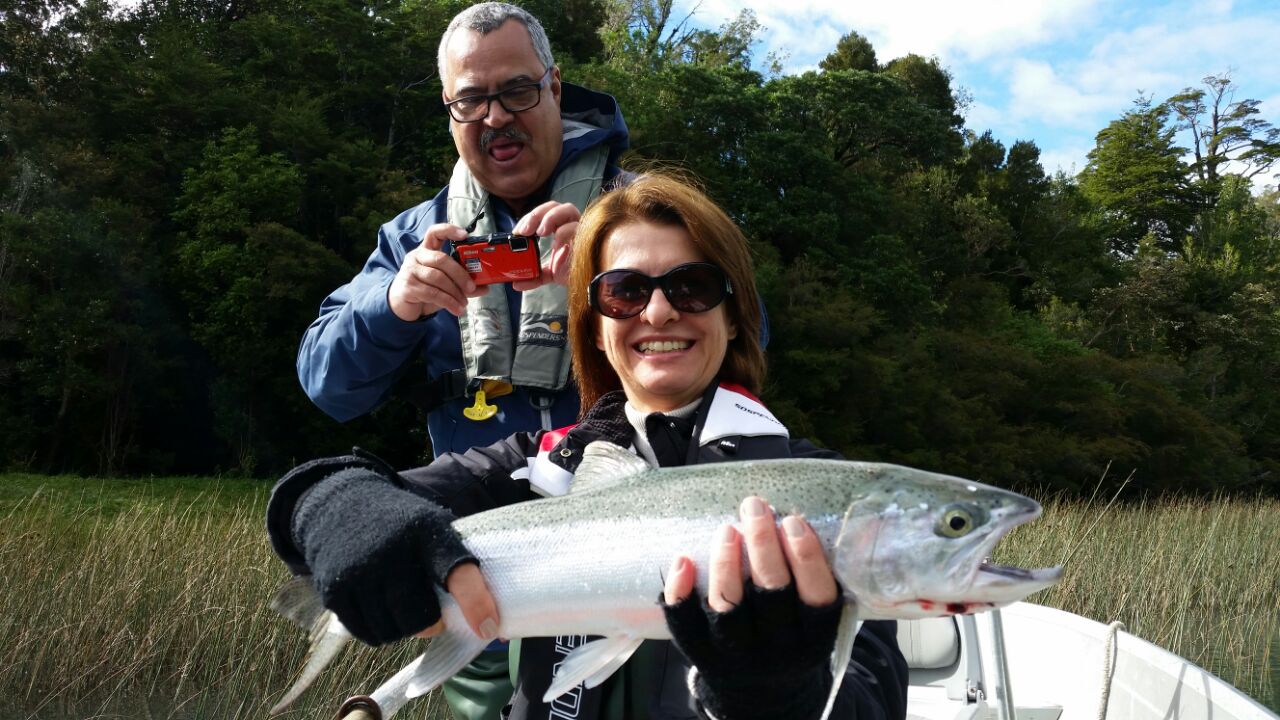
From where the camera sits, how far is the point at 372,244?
2419cm

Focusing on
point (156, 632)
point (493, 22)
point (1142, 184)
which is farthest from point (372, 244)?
point (1142, 184)

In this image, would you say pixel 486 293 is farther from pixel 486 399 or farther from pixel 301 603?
pixel 301 603

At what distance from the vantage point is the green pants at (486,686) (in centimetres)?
319

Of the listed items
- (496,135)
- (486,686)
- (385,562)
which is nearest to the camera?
(385,562)

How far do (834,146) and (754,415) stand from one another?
32086 millimetres

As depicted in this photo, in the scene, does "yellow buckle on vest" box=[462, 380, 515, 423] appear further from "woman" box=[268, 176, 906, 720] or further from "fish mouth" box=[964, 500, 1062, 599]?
"fish mouth" box=[964, 500, 1062, 599]

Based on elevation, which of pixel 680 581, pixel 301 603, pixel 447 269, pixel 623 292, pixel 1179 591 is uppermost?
pixel 447 269

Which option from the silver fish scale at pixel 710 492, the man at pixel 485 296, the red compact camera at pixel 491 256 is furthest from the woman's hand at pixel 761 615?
the man at pixel 485 296

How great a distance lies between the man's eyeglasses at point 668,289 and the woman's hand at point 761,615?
36.0 inches

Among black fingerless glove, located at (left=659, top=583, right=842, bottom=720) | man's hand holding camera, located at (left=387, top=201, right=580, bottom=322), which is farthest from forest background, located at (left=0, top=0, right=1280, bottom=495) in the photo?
black fingerless glove, located at (left=659, top=583, right=842, bottom=720)

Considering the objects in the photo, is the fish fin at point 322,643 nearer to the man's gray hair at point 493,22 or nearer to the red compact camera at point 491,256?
the red compact camera at point 491,256

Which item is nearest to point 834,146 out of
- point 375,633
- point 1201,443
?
point 1201,443

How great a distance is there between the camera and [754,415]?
8.86ft

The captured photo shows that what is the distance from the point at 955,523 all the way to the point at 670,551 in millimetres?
626
